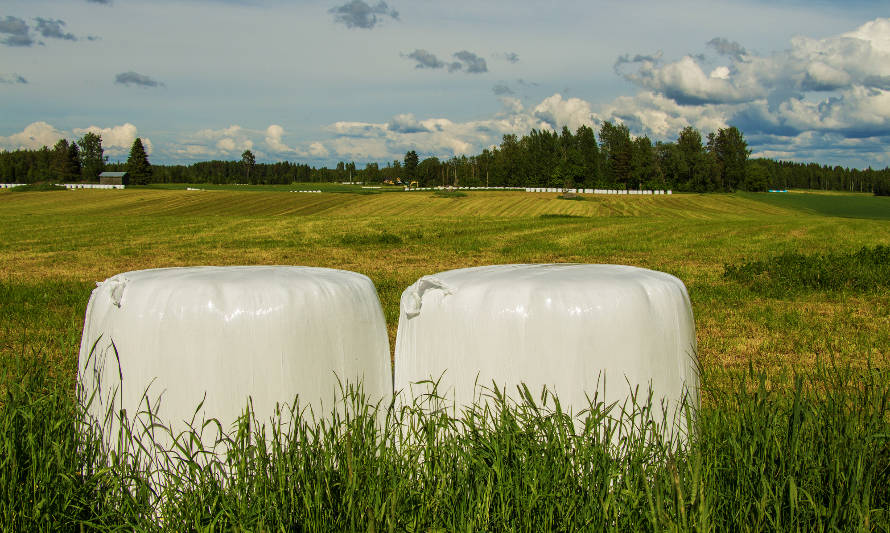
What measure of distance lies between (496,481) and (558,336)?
0.63 meters

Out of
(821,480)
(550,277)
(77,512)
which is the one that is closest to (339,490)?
(77,512)

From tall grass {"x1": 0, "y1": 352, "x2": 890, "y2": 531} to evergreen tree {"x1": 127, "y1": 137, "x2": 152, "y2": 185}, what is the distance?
415 ft

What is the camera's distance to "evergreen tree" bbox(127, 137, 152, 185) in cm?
11525

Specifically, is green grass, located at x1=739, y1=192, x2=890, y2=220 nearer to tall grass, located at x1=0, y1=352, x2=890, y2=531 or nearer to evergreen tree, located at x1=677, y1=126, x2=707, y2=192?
evergreen tree, located at x1=677, y1=126, x2=707, y2=192

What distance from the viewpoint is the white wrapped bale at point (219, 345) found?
8.66 feet

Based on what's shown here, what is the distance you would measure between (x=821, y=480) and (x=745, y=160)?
13261cm

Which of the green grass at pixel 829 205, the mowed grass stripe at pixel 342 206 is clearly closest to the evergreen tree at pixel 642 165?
the green grass at pixel 829 205

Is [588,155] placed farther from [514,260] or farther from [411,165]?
[514,260]

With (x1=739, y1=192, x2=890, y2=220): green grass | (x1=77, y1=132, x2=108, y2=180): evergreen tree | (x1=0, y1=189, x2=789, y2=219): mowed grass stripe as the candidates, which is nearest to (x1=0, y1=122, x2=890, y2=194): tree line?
(x1=77, y1=132, x2=108, y2=180): evergreen tree

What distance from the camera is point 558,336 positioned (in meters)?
2.61

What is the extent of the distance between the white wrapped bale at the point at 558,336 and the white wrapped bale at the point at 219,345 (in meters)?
0.43

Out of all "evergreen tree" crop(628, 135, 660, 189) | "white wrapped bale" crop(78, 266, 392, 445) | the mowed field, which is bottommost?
the mowed field

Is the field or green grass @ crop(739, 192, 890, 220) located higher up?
green grass @ crop(739, 192, 890, 220)

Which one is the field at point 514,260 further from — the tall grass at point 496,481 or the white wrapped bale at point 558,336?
the white wrapped bale at point 558,336
